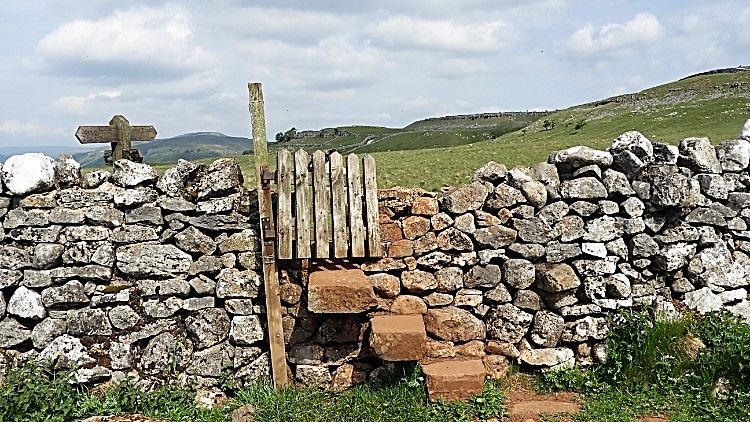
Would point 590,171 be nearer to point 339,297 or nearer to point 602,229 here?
point 602,229

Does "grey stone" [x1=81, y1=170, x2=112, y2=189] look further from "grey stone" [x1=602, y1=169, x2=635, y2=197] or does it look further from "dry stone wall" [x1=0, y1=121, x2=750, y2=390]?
"grey stone" [x1=602, y1=169, x2=635, y2=197]

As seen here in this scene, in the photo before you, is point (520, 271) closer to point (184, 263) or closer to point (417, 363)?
point (417, 363)

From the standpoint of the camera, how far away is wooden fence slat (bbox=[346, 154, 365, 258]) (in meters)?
6.38

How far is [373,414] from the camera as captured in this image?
19.1 ft

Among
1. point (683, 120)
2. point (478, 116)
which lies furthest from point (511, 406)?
point (478, 116)

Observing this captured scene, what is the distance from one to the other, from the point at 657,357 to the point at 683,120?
3803cm

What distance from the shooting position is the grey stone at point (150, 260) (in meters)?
6.22

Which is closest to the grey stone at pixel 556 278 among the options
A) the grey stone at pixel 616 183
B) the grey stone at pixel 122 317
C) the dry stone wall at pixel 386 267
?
the dry stone wall at pixel 386 267

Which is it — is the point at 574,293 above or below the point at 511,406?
above

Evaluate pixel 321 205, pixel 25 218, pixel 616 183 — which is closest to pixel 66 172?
pixel 25 218

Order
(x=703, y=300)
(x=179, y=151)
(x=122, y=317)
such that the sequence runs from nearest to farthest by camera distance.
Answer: (x=122, y=317), (x=703, y=300), (x=179, y=151)

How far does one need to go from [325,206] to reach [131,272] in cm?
216

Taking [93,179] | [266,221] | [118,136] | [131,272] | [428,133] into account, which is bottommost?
[131,272]

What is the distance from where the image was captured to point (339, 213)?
638 cm
